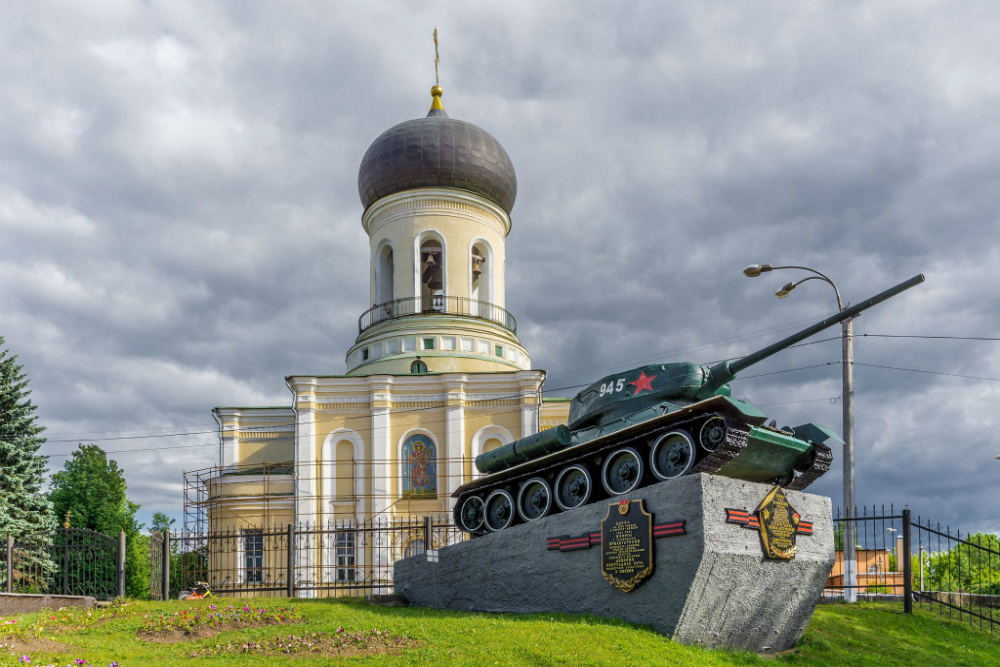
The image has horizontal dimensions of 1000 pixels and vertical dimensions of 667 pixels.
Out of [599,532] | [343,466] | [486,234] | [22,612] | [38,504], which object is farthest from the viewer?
[486,234]

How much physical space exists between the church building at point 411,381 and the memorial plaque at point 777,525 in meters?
13.6

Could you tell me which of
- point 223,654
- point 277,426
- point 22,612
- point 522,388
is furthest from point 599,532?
point 277,426

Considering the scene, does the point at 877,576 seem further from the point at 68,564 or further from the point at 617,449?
the point at 68,564

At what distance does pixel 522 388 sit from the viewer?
2619cm

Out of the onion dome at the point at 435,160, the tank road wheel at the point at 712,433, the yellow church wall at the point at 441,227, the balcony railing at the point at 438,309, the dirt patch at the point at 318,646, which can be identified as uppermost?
the onion dome at the point at 435,160

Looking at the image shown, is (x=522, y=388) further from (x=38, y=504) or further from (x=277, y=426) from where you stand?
(x=38, y=504)

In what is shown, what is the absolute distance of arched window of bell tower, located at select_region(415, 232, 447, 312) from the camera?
29422 mm

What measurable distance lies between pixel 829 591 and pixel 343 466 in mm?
13709

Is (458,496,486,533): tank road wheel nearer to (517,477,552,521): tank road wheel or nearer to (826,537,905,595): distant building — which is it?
(517,477,552,521): tank road wheel

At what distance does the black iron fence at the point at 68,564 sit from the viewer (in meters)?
16.1

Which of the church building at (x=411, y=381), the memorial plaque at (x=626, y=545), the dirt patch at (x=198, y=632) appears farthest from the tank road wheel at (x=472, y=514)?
the church building at (x=411, y=381)

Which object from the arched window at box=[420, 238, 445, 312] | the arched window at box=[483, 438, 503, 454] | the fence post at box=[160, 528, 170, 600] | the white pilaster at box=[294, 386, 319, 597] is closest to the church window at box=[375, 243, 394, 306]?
the arched window at box=[420, 238, 445, 312]

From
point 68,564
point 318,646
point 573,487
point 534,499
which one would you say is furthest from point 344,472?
point 318,646

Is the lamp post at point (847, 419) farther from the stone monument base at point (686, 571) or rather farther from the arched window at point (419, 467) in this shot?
the arched window at point (419, 467)
